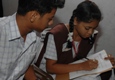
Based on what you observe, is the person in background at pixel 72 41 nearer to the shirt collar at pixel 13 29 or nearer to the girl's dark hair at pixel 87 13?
the girl's dark hair at pixel 87 13

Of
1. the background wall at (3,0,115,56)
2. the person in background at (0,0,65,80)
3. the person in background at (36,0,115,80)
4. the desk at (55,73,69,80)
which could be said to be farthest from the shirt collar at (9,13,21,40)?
the background wall at (3,0,115,56)

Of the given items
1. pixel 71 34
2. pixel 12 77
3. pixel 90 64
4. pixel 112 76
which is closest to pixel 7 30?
pixel 12 77

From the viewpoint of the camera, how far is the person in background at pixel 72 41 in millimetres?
1299

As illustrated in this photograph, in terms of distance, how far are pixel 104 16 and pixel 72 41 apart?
0.58 metres

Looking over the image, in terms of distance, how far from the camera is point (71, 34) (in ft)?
4.58

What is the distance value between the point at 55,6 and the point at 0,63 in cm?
41

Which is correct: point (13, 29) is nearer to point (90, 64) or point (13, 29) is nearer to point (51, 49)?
point (51, 49)

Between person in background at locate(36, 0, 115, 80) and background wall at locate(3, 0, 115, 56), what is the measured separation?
482mm

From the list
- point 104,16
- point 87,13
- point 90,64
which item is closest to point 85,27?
point 87,13

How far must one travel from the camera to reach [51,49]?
1331 millimetres

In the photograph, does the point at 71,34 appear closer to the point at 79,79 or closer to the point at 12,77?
the point at 79,79

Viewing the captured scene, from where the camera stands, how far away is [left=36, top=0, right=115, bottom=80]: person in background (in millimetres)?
1299

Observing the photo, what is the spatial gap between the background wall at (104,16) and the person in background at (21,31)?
84 cm

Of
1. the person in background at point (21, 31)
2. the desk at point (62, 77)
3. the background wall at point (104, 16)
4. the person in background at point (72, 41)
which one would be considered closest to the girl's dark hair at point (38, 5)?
the person in background at point (21, 31)
